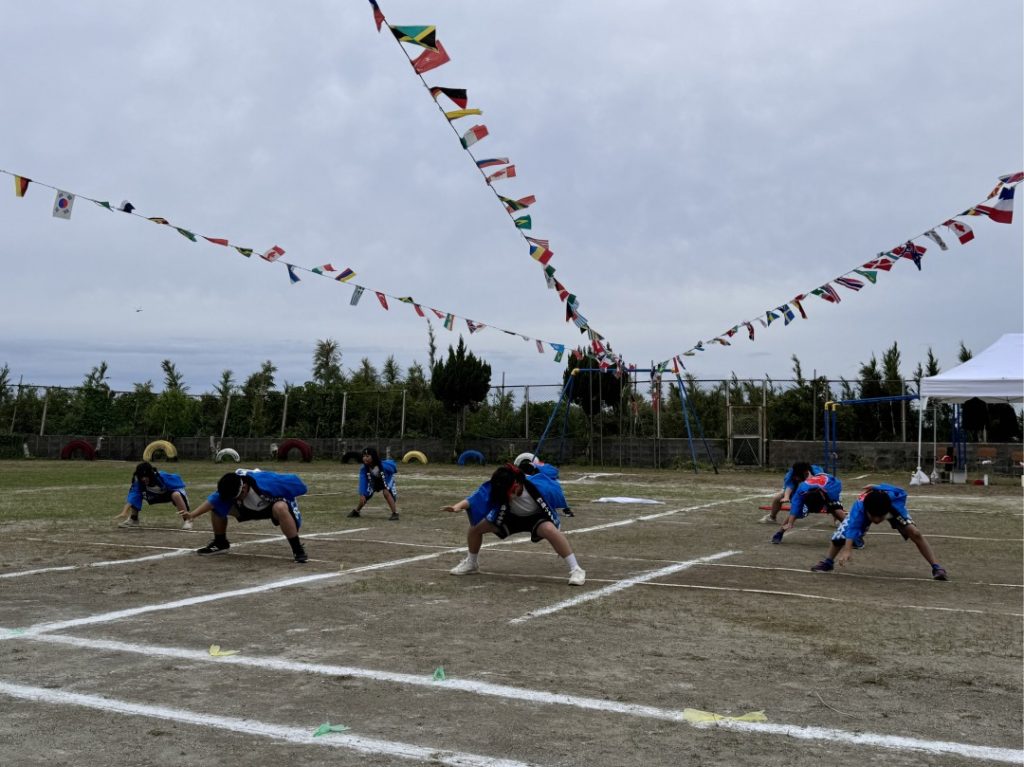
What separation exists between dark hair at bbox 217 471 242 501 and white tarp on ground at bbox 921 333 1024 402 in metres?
18.1

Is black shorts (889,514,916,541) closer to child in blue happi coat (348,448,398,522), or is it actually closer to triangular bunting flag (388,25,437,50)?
triangular bunting flag (388,25,437,50)

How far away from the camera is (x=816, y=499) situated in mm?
13047

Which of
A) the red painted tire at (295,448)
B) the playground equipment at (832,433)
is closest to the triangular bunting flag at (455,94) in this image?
the playground equipment at (832,433)

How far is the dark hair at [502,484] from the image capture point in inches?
362

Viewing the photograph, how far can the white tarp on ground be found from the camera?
22203 mm

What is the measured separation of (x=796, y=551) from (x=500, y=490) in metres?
4.94

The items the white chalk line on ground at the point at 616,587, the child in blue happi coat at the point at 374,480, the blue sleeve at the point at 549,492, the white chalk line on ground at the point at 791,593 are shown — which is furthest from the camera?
the child in blue happi coat at the point at 374,480

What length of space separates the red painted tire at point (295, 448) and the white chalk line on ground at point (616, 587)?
27585mm

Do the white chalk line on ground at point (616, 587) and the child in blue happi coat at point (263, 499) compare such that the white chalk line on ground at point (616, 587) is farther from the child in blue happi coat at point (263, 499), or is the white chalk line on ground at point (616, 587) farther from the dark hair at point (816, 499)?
the child in blue happi coat at point (263, 499)

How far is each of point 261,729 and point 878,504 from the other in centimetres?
704

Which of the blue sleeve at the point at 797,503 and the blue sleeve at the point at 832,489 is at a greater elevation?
the blue sleeve at the point at 832,489

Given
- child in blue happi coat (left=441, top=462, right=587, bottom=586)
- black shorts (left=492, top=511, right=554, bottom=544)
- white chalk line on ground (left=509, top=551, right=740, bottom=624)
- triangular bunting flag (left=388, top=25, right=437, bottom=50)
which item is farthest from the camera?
triangular bunting flag (left=388, top=25, right=437, bottom=50)

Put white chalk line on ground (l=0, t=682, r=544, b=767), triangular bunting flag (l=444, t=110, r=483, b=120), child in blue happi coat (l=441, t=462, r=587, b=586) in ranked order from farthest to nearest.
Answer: triangular bunting flag (l=444, t=110, r=483, b=120), child in blue happi coat (l=441, t=462, r=587, b=586), white chalk line on ground (l=0, t=682, r=544, b=767)

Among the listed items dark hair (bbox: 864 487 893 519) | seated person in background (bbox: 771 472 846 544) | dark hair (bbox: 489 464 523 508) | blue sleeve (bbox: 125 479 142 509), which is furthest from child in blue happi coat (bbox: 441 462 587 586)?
blue sleeve (bbox: 125 479 142 509)
